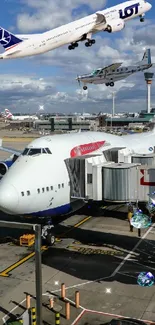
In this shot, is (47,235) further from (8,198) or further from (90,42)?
(90,42)

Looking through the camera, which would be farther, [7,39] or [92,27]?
[92,27]

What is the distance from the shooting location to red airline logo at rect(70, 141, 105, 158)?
27.7 m

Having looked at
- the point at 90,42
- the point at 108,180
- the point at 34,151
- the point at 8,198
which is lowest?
the point at 8,198

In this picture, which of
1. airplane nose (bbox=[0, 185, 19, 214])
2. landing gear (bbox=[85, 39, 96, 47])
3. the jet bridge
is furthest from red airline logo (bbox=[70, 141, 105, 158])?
landing gear (bbox=[85, 39, 96, 47])

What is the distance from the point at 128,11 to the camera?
81.5 ft

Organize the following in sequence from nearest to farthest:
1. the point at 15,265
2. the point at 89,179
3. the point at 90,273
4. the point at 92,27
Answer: the point at 90,273, the point at 15,265, the point at 92,27, the point at 89,179

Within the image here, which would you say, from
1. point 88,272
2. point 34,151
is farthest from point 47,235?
point 34,151

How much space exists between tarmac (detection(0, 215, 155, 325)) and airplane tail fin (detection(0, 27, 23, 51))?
13271 mm

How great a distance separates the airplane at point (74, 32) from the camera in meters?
20.6

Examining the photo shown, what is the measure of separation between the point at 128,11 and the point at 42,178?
40.6ft

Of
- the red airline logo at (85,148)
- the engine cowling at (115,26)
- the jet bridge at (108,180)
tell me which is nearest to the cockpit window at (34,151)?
the jet bridge at (108,180)

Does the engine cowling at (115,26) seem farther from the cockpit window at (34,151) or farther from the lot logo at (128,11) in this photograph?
the cockpit window at (34,151)

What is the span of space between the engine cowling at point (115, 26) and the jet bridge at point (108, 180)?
28.1 feet

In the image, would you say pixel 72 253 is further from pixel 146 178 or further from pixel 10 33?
pixel 10 33
